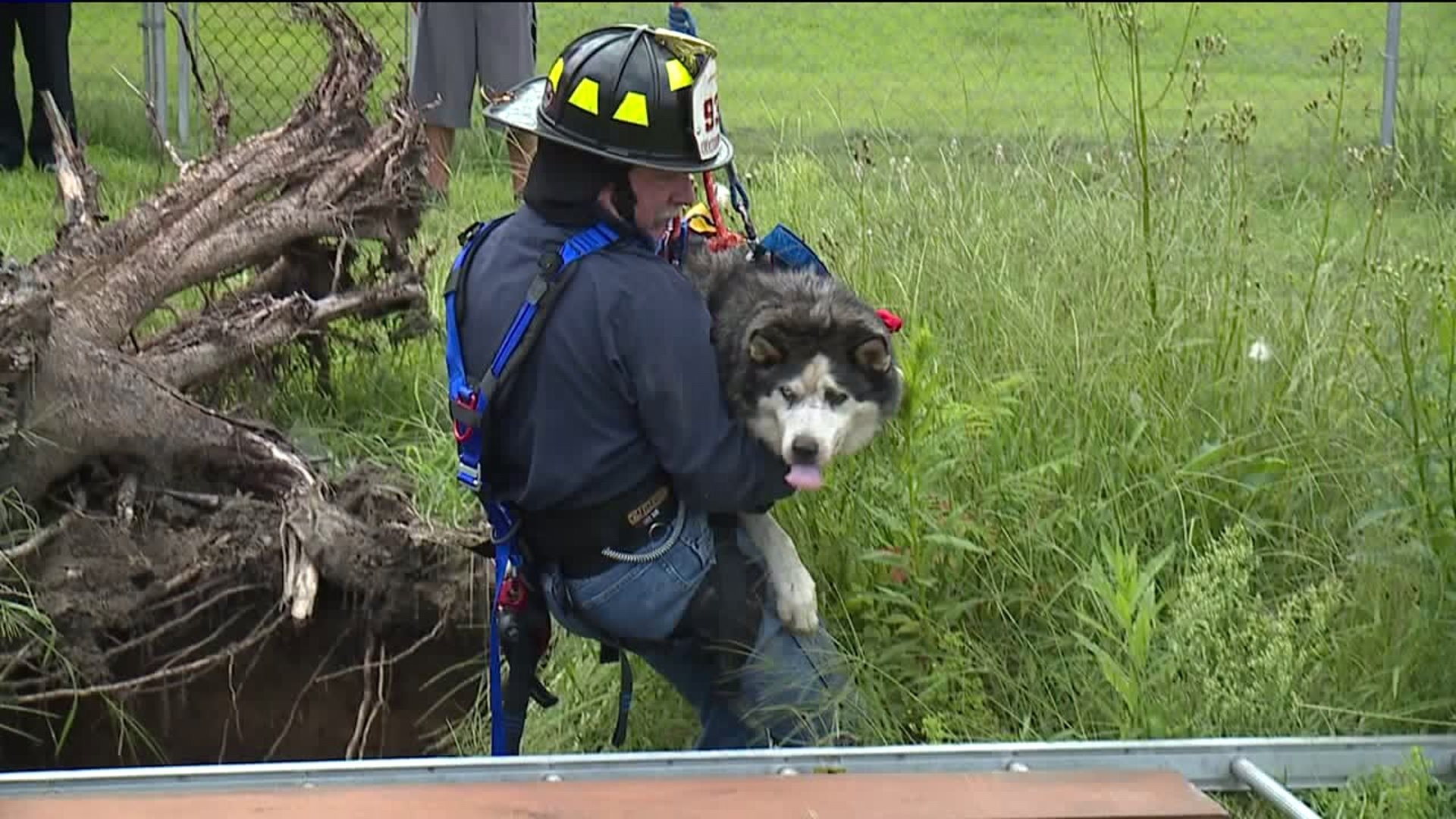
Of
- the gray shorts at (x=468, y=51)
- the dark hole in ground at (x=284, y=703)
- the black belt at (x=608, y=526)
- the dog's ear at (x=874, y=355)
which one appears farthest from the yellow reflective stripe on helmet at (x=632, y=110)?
the gray shorts at (x=468, y=51)

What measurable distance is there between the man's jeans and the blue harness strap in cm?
13

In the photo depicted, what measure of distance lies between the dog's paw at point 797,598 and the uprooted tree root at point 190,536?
5.75 ft

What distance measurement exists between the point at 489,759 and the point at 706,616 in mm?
646

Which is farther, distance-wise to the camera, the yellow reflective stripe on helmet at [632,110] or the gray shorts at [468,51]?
the gray shorts at [468,51]

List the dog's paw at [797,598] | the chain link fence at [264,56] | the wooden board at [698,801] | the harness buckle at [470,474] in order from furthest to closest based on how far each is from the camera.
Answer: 1. the chain link fence at [264,56]
2. the dog's paw at [797,598]
3. the harness buckle at [470,474]
4. the wooden board at [698,801]

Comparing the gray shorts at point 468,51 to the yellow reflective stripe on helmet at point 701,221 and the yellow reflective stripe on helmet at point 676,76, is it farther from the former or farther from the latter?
the yellow reflective stripe on helmet at point 676,76

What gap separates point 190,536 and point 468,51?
4.11 meters

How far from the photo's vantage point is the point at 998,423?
4527 mm

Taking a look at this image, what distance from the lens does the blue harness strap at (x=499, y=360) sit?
3.46m

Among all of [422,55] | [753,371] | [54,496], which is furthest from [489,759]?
[422,55]

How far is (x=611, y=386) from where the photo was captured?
139 inches

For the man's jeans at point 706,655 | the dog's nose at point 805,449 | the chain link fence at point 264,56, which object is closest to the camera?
the dog's nose at point 805,449

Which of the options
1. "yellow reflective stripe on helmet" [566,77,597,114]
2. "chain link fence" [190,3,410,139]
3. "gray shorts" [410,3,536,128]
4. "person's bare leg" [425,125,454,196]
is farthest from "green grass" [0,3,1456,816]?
"chain link fence" [190,3,410,139]

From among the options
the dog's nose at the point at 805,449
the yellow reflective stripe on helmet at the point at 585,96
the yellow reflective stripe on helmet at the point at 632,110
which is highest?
the yellow reflective stripe on helmet at the point at 585,96
